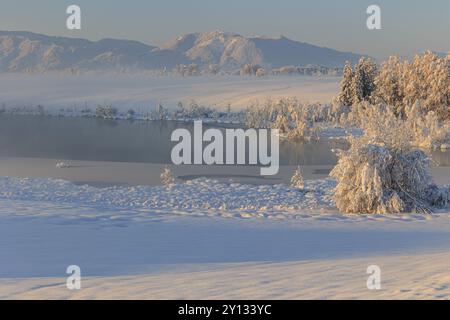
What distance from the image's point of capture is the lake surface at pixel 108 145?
29.6 m

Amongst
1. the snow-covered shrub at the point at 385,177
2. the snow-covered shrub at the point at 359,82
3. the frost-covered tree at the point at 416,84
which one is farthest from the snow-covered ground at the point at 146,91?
the snow-covered shrub at the point at 385,177

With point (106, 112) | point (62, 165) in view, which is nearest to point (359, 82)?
point (106, 112)

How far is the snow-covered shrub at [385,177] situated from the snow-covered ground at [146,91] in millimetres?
50431

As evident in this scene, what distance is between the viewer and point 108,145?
34062 millimetres

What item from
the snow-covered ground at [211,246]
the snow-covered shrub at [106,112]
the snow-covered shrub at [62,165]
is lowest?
the snow-covered ground at [211,246]

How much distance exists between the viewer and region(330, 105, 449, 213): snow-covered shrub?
55.2 ft

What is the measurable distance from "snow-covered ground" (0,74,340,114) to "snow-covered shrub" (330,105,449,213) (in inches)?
1985

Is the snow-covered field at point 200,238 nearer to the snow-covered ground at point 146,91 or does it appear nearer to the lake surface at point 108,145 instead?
the lake surface at point 108,145

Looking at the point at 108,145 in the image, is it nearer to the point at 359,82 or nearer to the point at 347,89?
the point at 359,82

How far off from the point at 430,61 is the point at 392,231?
40324 mm
